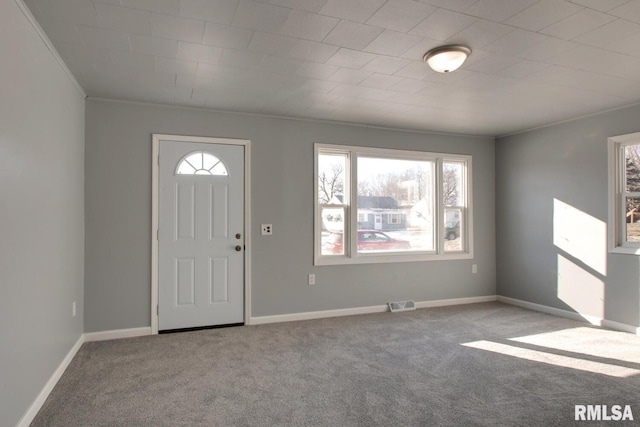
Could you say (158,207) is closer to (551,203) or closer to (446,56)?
(446,56)

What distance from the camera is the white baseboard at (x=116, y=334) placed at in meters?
3.75

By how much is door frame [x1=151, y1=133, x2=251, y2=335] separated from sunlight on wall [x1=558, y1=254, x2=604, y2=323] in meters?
3.86

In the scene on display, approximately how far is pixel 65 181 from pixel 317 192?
2.58 meters

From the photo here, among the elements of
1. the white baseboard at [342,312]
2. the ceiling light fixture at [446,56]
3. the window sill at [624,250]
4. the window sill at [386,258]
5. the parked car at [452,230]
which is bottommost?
the white baseboard at [342,312]

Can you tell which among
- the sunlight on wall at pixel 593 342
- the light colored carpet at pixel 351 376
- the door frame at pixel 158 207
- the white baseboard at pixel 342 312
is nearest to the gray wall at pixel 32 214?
the light colored carpet at pixel 351 376

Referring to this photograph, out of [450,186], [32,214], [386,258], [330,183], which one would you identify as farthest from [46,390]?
[450,186]

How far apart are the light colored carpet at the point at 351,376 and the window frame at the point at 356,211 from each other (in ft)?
3.12

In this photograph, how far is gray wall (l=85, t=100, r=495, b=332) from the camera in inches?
151

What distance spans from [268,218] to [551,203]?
11.9 ft

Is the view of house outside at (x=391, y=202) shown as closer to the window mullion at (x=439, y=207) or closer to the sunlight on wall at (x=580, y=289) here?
the window mullion at (x=439, y=207)

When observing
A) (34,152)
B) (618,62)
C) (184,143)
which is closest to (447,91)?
(618,62)

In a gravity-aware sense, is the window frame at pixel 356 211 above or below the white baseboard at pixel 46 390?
above

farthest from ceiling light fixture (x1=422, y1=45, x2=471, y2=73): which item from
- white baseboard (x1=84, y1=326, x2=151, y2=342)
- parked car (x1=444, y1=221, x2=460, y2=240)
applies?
white baseboard (x1=84, y1=326, x2=151, y2=342)

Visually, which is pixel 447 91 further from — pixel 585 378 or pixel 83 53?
pixel 83 53
